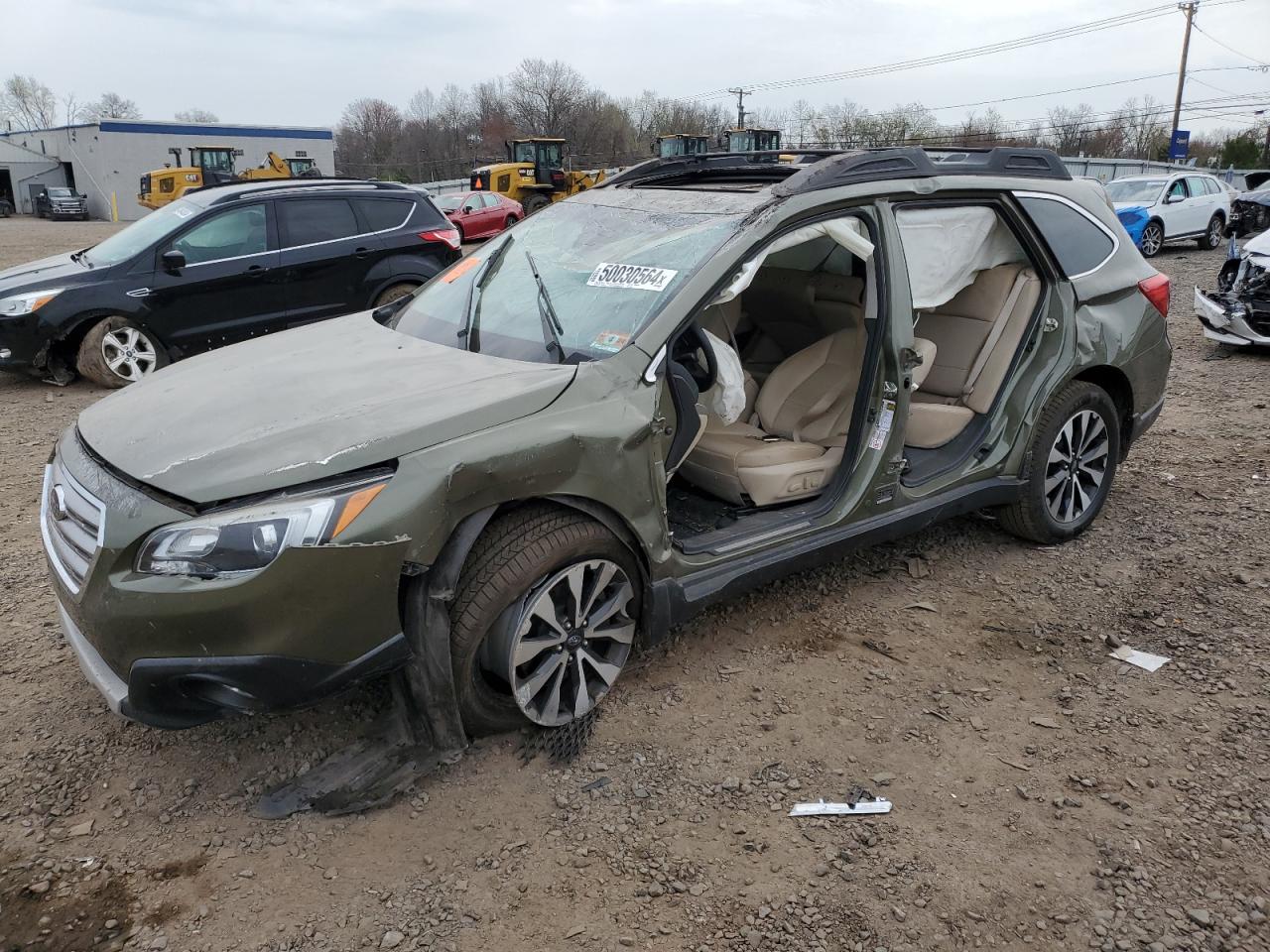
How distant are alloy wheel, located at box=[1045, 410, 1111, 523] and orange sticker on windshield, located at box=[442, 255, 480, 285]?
9.08ft

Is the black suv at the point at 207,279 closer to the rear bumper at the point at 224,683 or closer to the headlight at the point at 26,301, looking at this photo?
the headlight at the point at 26,301

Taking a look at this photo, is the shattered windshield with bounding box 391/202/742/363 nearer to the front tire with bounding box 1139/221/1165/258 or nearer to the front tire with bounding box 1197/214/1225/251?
the front tire with bounding box 1139/221/1165/258

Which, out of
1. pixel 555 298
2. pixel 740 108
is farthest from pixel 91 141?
pixel 555 298

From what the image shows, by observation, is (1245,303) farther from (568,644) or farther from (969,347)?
(568,644)

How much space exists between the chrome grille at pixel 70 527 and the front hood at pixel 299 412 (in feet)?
0.45

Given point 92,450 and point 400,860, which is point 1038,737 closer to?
point 400,860

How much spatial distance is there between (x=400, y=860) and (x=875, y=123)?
194 ft

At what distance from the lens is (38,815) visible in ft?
8.86

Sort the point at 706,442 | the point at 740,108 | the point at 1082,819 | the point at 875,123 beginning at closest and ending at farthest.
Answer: the point at 1082,819, the point at 706,442, the point at 875,123, the point at 740,108

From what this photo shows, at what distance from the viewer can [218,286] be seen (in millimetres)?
7902

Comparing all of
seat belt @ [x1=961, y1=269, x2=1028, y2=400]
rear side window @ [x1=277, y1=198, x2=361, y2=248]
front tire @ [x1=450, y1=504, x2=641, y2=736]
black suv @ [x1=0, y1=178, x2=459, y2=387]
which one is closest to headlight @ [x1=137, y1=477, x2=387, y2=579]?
front tire @ [x1=450, y1=504, x2=641, y2=736]

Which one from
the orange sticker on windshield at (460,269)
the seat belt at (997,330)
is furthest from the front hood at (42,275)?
the seat belt at (997,330)

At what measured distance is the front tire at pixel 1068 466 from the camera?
13.9 feet

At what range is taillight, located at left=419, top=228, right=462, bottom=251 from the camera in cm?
902
